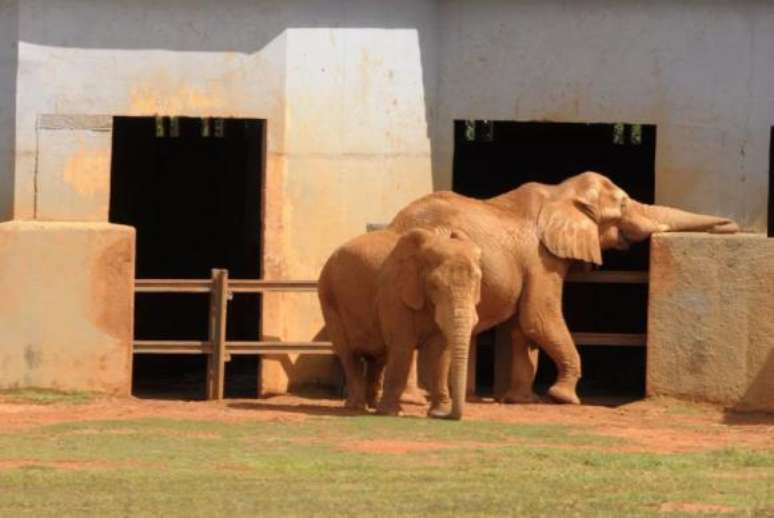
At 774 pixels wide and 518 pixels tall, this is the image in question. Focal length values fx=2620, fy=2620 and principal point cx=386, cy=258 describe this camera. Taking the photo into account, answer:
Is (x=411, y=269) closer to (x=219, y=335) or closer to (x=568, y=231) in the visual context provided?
(x=568, y=231)

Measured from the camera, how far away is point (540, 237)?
945 inches

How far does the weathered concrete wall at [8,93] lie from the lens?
24.2m

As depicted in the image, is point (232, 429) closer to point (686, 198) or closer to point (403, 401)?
point (403, 401)

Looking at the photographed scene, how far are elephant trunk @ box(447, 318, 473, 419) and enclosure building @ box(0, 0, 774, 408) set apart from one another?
114 inches

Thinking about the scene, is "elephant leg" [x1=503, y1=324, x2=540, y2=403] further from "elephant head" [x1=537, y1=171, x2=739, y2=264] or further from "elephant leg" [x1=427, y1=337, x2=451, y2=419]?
"elephant leg" [x1=427, y1=337, x2=451, y2=419]

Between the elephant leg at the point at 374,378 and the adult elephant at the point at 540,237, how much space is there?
3.27 feet

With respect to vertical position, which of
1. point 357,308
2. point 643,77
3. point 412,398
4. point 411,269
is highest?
point 643,77

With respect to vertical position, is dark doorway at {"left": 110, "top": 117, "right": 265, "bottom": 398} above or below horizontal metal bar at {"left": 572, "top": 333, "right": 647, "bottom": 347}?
above

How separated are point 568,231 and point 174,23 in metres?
4.12

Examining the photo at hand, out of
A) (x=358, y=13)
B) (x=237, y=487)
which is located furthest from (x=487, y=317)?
(x=237, y=487)

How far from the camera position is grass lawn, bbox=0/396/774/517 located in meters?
15.9

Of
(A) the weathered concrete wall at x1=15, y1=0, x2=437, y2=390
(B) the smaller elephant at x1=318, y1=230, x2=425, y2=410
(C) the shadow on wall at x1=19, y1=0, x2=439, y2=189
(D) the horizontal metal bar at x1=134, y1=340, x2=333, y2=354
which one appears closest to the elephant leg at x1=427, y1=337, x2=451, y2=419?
(B) the smaller elephant at x1=318, y1=230, x2=425, y2=410

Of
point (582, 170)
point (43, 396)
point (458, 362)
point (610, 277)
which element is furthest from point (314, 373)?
point (582, 170)

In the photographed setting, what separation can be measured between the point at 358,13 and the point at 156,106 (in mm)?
2079
